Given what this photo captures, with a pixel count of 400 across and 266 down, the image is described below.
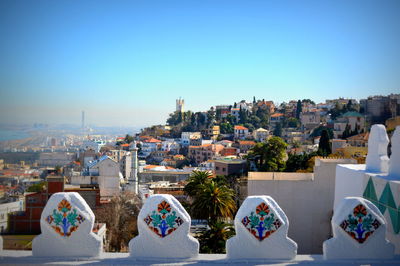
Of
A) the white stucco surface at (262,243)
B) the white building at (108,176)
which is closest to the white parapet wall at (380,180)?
the white stucco surface at (262,243)

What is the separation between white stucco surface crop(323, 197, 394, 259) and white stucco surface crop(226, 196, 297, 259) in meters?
0.44

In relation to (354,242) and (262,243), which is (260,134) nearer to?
(354,242)

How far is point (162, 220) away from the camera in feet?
12.2

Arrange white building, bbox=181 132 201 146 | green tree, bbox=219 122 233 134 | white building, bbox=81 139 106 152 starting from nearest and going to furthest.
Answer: white building, bbox=81 139 106 152
white building, bbox=181 132 201 146
green tree, bbox=219 122 233 134

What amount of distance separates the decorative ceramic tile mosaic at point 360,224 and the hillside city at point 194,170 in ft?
13.1

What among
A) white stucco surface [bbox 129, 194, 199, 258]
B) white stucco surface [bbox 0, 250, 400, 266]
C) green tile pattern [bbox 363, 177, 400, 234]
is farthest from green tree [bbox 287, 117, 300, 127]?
white stucco surface [bbox 129, 194, 199, 258]

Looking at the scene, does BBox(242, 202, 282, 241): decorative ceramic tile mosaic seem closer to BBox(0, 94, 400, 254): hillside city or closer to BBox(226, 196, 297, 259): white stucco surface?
BBox(226, 196, 297, 259): white stucco surface

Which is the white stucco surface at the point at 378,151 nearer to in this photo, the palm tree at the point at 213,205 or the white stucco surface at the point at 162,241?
the white stucco surface at the point at 162,241

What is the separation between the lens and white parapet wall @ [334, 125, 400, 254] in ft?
15.5

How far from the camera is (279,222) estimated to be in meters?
3.77

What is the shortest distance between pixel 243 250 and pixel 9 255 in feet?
7.73

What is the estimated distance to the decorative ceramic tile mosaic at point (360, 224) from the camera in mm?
3773

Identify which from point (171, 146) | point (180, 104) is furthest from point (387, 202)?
point (180, 104)

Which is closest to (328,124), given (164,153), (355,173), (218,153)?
(218,153)
